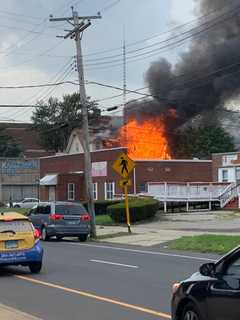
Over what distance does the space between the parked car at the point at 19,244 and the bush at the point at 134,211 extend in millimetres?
20061

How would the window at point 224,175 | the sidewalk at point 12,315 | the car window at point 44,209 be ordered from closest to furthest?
1. the sidewalk at point 12,315
2. the car window at point 44,209
3. the window at point 224,175

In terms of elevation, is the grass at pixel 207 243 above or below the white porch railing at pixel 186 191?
below

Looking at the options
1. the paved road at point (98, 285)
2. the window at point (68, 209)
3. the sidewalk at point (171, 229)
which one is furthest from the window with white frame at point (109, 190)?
the paved road at point (98, 285)

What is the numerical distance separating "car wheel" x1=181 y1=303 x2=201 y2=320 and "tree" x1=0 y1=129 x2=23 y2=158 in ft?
331

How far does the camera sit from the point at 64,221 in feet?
89.7

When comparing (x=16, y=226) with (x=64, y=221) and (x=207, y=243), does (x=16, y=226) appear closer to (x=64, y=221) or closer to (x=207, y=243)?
(x=207, y=243)

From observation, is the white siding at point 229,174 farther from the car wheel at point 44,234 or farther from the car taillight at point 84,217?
the car wheel at point 44,234

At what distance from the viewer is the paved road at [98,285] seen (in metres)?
9.88

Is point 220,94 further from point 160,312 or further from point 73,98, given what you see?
point 73,98

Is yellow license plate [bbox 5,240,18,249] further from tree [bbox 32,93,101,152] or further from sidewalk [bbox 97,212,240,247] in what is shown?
tree [bbox 32,93,101,152]

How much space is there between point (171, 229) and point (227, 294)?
25.1m

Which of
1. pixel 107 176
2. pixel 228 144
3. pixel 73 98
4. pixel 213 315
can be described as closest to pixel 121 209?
pixel 107 176

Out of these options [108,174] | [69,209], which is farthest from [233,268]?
[108,174]

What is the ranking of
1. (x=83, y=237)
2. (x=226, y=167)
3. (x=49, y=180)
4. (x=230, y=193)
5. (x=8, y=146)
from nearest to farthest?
(x=83, y=237)
(x=230, y=193)
(x=226, y=167)
(x=49, y=180)
(x=8, y=146)
